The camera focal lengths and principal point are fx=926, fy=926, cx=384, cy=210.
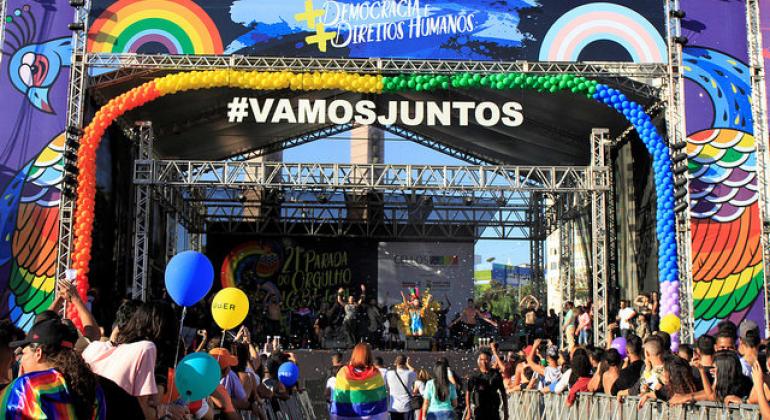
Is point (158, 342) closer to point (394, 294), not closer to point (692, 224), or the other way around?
point (692, 224)

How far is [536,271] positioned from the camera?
91.0ft

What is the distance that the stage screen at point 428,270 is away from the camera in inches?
1074

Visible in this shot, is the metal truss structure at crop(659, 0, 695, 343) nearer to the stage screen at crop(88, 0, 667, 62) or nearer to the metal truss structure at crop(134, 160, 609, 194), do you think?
the stage screen at crop(88, 0, 667, 62)

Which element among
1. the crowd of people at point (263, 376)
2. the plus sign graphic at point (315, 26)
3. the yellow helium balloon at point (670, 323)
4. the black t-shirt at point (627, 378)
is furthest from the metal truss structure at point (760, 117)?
the black t-shirt at point (627, 378)

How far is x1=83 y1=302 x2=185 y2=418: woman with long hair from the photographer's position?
439cm

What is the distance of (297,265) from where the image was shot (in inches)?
1094

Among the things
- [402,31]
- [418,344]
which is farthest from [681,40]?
[418,344]

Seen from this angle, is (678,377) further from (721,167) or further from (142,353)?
(721,167)

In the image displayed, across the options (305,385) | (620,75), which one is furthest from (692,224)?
(305,385)

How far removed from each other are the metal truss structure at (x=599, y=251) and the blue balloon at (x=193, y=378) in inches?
593

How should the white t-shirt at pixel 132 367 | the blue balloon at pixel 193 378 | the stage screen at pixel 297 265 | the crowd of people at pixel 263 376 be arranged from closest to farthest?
1. the crowd of people at pixel 263 376
2. the white t-shirt at pixel 132 367
3. the blue balloon at pixel 193 378
4. the stage screen at pixel 297 265

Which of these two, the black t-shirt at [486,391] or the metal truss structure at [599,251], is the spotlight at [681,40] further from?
the black t-shirt at [486,391]

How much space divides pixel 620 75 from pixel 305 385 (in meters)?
8.66

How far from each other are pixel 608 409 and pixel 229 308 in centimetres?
354
